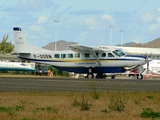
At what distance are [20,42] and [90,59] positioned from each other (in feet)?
35.2

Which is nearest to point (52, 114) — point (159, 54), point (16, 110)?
point (16, 110)

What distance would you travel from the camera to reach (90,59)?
62.1 m

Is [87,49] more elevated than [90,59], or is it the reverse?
[87,49]

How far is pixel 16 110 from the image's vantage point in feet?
52.6

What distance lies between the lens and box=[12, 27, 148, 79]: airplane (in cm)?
5997

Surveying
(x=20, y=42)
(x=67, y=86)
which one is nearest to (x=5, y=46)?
(x=20, y=42)

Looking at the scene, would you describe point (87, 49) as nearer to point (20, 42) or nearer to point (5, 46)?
point (20, 42)

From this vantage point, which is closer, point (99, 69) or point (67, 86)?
point (67, 86)

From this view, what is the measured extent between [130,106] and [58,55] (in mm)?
44820

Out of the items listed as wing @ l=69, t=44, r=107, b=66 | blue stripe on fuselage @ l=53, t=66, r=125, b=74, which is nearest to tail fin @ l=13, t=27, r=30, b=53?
blue stripe on fuselage @ l=53, t=66, r=125, b=74

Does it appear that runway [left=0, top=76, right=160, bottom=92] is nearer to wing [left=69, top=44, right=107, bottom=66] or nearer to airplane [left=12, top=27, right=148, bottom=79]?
airplane [left=12, top=27, right=148, bottom=79]

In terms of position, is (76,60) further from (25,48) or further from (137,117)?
(137,117)

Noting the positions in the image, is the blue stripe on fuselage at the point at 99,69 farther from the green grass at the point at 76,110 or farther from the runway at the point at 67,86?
the green grass at the point at 76,110

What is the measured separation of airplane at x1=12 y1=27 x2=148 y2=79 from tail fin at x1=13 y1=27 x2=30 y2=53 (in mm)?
1212
